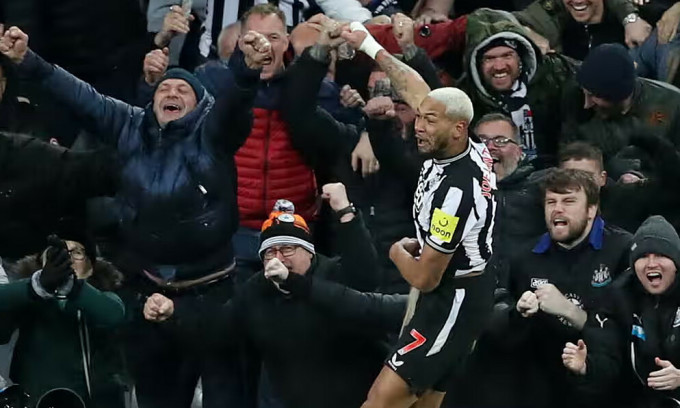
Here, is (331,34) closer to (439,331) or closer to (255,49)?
(255,49)

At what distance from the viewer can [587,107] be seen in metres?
11.2

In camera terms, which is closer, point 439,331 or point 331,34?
point 439,331

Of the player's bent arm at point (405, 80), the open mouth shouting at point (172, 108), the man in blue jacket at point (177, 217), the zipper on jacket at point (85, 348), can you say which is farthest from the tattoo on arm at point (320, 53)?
the zipper on jacket at point (85, 348)

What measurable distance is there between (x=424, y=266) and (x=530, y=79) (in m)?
2.72

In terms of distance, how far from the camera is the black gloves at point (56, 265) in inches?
382

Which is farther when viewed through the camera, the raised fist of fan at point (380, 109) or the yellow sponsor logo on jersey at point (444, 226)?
the raised fist of fan at point (380, 109)

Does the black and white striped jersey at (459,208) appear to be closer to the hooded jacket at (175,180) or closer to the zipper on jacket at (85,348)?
the hooded jacket at (175,180)

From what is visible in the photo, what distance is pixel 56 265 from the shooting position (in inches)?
383

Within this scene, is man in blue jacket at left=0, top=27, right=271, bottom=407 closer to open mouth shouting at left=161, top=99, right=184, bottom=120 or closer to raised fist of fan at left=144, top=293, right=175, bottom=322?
open mouth shouting at left=161, top=99, right=184, bottom=120

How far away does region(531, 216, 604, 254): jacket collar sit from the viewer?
32.9 feet

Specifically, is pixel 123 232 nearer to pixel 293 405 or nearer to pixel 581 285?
pixel 293 405

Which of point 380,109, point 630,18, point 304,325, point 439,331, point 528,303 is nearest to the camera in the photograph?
point 439,331

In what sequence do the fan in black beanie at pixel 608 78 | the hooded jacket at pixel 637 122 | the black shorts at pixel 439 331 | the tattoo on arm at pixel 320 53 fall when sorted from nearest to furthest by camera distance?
the black shorts at pixel 439 331 → the tattoo on arm at pixel 320 53 → the fan in black beanie at pixel 608 78 → the hooded jacket at pixel 637 122

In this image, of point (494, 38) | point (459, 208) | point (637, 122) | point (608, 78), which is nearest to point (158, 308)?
point (459, 208)
